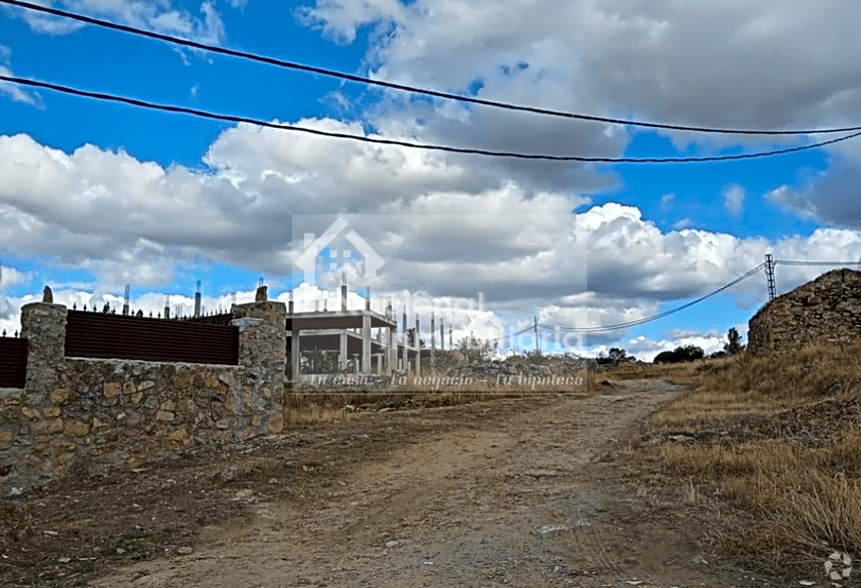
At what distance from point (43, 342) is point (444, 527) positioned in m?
6.03

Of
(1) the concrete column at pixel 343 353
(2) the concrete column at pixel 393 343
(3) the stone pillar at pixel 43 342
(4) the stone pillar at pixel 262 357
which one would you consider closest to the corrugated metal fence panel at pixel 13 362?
(3) the stone pillar at pixel 43 342

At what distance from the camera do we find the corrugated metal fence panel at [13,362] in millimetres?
9062

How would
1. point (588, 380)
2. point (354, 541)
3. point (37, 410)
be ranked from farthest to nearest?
point (588, 380) → point (37, 410) → point (354, 541)

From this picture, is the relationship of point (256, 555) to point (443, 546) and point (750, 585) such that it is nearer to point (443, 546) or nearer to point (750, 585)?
point (443, 546)

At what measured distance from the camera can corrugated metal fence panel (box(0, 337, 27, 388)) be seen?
9.06m

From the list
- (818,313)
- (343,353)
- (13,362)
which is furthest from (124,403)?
(343,353)

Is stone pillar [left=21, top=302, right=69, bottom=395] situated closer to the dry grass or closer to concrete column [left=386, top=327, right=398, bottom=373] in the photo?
the dry grass

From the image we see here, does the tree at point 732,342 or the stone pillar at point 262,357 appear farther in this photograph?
the tree at point 732,342

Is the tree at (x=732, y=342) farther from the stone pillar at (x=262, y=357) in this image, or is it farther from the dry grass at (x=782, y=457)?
the stone pillar at (x=262, y=357)

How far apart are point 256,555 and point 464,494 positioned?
2927mm

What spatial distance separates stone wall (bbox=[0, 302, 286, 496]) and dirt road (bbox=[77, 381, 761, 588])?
1.68 metres

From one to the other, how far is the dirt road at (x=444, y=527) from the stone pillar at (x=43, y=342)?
311 cm

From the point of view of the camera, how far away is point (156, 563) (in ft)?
21.0

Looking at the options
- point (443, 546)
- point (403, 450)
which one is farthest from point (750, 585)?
point (403, 450)
